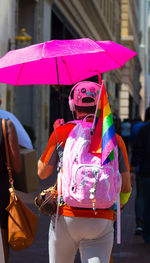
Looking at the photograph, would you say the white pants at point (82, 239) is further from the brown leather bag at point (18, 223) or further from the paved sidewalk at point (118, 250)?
the paved sidewalk at point (118, 250)

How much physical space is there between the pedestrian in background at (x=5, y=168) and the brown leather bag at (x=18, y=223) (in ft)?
0.09

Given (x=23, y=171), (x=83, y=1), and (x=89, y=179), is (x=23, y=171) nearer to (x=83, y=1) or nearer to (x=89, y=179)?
(x=89, y=179)

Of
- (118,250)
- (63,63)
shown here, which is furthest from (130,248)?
(63,63)

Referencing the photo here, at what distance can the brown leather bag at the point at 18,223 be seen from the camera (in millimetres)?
3334

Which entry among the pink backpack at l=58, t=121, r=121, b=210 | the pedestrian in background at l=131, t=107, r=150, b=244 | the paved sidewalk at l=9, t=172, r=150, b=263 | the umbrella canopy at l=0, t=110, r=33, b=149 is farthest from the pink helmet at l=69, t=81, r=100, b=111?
the pedestrian in background at l=131, t=107, r=150, b=244

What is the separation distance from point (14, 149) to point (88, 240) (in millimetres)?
682

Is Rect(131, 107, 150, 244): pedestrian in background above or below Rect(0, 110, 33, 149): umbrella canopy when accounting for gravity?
below

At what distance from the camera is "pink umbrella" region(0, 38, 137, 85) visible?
13.6 feet

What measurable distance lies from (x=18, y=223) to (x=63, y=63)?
1877 millimetres

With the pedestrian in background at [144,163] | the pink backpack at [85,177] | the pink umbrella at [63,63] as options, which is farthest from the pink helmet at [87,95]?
the pedestrian in background at [144,163]

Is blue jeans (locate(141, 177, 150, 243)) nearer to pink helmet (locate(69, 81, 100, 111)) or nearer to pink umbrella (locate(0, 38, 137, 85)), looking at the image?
pink umbrella (locate(0, 38, 137, 85))

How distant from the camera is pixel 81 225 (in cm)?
328

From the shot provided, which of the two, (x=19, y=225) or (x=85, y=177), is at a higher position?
(x=85, y=177)

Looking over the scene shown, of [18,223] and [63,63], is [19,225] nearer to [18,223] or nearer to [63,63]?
[18,223]
